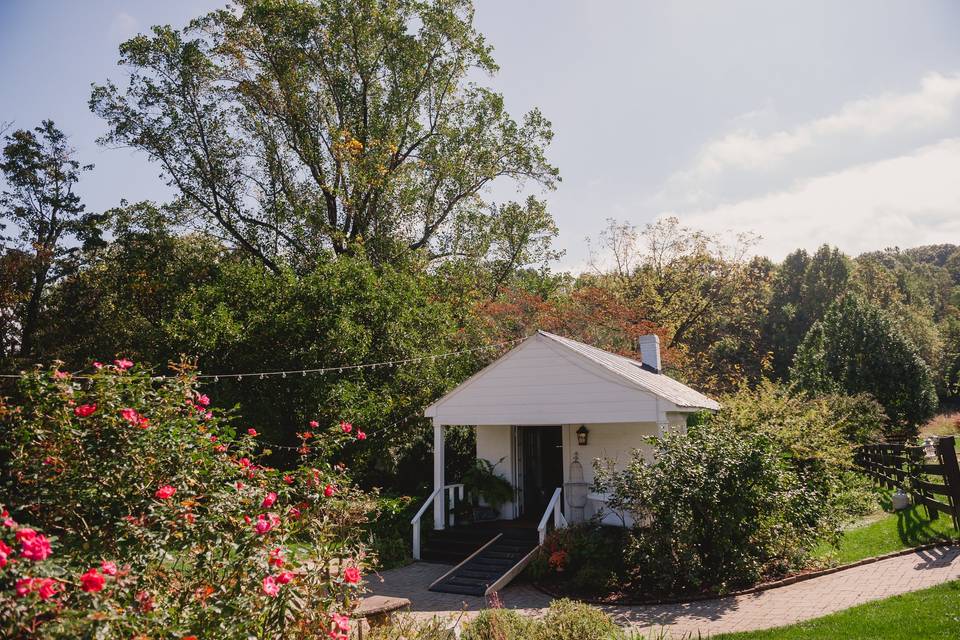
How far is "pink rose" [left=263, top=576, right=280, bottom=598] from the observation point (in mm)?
3652

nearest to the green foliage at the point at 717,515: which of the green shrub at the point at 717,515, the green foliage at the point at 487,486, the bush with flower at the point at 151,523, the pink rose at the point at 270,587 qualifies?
the green shrub at the point at 717,515

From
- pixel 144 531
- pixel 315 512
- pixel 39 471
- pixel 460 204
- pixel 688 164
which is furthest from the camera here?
pixel 460 204

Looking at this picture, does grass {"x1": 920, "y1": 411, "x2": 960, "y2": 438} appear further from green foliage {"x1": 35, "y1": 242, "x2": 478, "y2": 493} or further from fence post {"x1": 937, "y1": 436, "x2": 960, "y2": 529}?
green foliage {"x1": 35, "y1": 242, "x2": 478, "y2": 493}

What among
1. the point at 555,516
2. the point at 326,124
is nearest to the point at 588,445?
the point at 555,516

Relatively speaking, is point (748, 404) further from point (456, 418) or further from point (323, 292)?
point (323, 292)

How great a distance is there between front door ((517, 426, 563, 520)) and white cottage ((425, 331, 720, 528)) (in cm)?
3

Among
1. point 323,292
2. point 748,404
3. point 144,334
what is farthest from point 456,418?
point 144,334

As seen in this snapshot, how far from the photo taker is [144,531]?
13.2 ft

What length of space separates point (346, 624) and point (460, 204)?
21.6 meters

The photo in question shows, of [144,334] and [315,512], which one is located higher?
[144,334]

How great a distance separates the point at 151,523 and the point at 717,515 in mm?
8589

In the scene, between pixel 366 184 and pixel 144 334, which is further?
pixel 366 184

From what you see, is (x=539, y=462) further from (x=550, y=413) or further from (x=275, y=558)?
(x=275, y=558)

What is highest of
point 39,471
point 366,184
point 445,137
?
point 445,137
